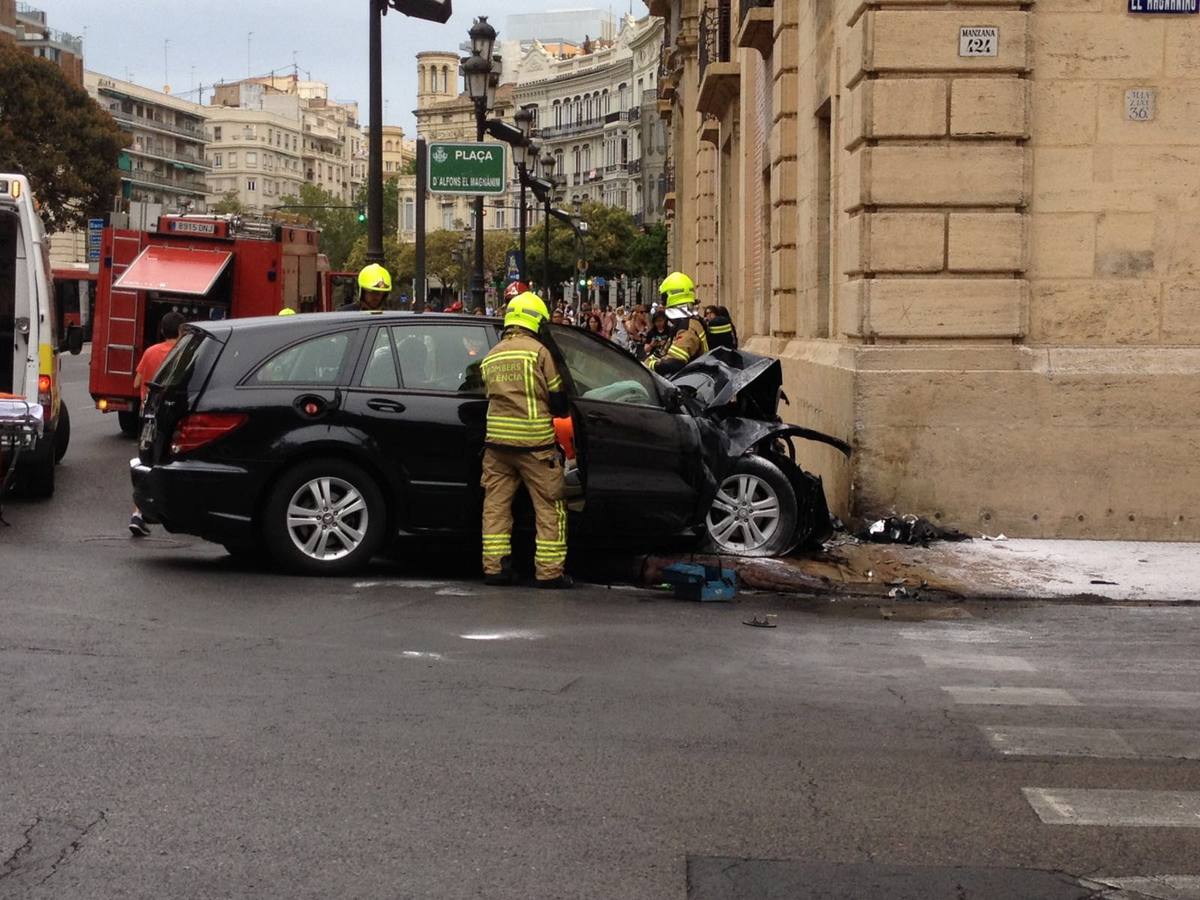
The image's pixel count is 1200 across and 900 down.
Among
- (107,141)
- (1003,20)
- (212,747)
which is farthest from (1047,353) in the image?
(107,141)

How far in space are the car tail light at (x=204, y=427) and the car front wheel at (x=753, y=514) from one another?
294 cm

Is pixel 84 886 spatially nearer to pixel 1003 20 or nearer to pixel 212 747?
pixel 212 747

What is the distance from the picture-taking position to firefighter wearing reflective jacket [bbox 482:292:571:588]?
404 inches

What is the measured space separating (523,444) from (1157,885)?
19.4ft

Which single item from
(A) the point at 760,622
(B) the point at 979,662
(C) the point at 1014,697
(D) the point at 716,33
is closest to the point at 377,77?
(D) the point at 716,33

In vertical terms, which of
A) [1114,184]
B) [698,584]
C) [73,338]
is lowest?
[698,584]

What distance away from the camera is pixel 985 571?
11133 mm

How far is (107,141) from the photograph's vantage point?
231 feet

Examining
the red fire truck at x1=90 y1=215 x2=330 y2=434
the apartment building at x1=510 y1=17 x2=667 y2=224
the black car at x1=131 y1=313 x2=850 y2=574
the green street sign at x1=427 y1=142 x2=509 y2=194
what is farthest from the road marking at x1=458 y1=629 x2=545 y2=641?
the apartment building at x1=510 y1=17 x2=667 y2=224

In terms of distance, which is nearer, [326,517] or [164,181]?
[326,517]

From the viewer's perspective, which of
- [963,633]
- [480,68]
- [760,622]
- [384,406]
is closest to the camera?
[963,633]

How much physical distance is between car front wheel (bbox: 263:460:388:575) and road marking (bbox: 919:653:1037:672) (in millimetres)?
3616

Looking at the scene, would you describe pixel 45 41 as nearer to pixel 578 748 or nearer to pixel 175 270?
pixel 175 270

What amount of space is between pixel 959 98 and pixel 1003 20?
594 millimetres
